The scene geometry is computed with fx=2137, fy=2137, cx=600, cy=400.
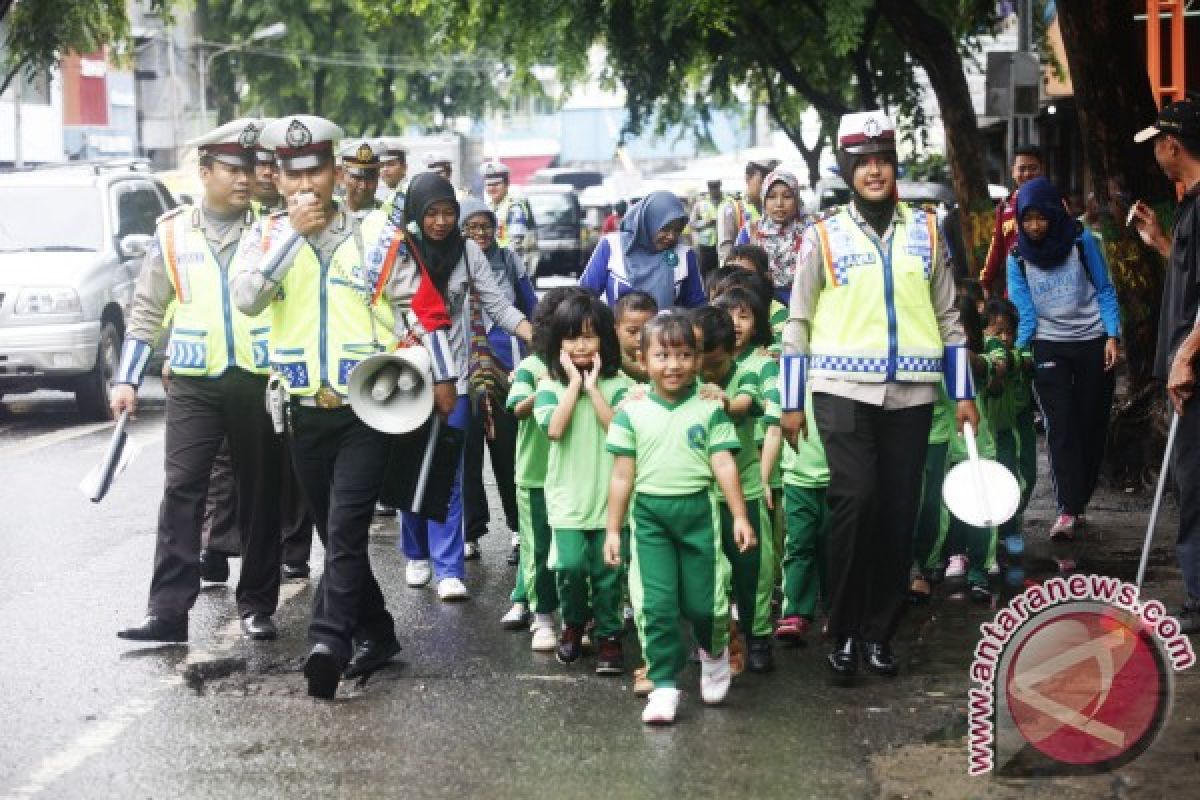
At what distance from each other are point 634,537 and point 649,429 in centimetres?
37

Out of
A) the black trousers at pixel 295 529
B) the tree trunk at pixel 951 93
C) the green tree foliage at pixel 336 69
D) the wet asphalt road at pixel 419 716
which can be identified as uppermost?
the green tree foliage at pixel 336 69

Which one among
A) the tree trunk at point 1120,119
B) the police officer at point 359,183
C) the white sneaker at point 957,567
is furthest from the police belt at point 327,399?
the tree trunk at point 1120,119

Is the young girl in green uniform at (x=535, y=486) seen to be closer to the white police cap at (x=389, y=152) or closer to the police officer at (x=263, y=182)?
the police officer at (x=263, y=182)

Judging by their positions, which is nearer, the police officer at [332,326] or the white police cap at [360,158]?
the police officer at [332,326]

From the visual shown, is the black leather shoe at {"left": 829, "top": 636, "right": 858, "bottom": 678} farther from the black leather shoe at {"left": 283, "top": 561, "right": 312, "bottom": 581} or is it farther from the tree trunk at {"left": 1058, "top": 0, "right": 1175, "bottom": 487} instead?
the tree trunk at {"left": 1058, "top": 0, "right": 1175, "bottom": 487}

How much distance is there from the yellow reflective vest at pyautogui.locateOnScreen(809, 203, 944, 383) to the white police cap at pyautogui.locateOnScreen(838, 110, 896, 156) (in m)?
0.25

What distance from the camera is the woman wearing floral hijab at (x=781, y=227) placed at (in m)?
13.1

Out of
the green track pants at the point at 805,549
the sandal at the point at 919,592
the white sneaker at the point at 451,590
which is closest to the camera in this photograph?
the green track pants at the point at 805,549

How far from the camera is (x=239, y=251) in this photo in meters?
8.06

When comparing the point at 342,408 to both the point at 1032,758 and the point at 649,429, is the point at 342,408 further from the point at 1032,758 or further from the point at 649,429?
the point at 1032,758

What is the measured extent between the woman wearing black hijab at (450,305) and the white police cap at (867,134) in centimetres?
214

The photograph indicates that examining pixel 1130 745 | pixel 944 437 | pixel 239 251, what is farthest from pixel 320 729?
pixel 944 437

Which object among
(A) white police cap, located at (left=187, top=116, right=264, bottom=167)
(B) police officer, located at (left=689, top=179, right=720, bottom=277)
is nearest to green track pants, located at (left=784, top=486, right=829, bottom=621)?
(A) white police cap, located at (left=187, top=116, right=264, bottom=167)

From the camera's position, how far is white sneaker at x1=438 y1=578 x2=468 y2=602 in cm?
945
